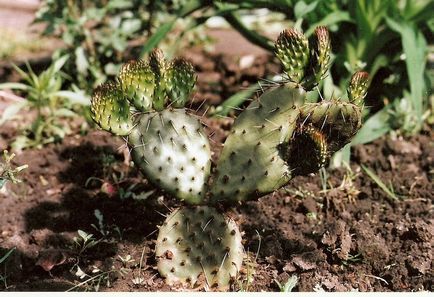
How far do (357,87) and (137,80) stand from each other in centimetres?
67

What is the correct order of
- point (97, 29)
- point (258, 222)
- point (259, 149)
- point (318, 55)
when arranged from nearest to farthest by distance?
point (318, 55), point (259, 149), point (258, 222), point (97, 29)

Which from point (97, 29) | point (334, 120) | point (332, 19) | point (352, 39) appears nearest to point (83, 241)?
point (334, 120)

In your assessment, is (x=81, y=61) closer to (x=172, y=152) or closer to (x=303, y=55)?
(x=172, y=152)

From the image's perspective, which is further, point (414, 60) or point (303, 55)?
point (414, 60)

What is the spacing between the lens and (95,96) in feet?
6.49

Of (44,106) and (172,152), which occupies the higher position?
(172,152)

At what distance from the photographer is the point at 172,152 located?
6.76ft

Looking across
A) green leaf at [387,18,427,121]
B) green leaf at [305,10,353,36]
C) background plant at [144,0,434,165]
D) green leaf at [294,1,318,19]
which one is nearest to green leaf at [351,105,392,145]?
background plant at [144,0,434,165]

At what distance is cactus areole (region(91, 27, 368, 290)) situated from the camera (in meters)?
1.97

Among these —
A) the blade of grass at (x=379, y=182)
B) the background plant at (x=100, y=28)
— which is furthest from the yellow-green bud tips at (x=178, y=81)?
the background plant at (x=100, y=28)

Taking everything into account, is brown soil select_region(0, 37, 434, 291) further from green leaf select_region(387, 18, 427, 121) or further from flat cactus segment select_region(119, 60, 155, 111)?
flat cactus segment select_region(119, 60, 155, 111)

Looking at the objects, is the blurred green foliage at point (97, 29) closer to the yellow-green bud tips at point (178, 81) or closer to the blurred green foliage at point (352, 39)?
the blurred green foliage at point (352, 39)

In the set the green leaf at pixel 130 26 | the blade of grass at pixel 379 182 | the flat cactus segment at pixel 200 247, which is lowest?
the blade of grass at pixel 379 182

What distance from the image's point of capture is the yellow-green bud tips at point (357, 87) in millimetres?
1948
